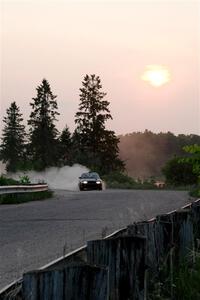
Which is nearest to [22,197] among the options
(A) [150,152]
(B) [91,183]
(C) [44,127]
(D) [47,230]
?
(D) [47,230]

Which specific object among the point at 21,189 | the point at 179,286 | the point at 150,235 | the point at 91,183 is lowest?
the point at 179,286

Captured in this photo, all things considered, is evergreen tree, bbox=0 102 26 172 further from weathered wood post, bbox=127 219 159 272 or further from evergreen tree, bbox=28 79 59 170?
weathered wood post, bbox=127 219 159 272

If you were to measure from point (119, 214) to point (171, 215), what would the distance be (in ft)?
33.2

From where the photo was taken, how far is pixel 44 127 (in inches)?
3617

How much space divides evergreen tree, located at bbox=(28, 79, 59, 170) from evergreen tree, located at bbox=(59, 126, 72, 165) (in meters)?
1.61

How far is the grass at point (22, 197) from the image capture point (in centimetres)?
2429

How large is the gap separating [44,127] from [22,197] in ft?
217

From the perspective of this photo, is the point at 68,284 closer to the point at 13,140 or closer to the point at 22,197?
the point at 22,197

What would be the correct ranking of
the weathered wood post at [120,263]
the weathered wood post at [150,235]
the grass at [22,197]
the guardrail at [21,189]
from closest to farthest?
the weathered wood post at [120,263] < the weathered wood post at [150,235] < the grass at [22,197] < the guardrail at [21,189]

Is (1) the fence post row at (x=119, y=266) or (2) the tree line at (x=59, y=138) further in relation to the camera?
(2) the tree line at (x=59, y=138)

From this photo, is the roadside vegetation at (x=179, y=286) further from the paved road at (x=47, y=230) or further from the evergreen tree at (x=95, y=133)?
the evergreen tree at (x=95, y=133)

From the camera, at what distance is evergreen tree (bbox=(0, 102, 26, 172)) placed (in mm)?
98375

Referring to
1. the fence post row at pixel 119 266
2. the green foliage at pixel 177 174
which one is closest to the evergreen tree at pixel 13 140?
the green foliage at pixel 177 174

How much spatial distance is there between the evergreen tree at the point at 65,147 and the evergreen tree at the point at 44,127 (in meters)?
1.61
